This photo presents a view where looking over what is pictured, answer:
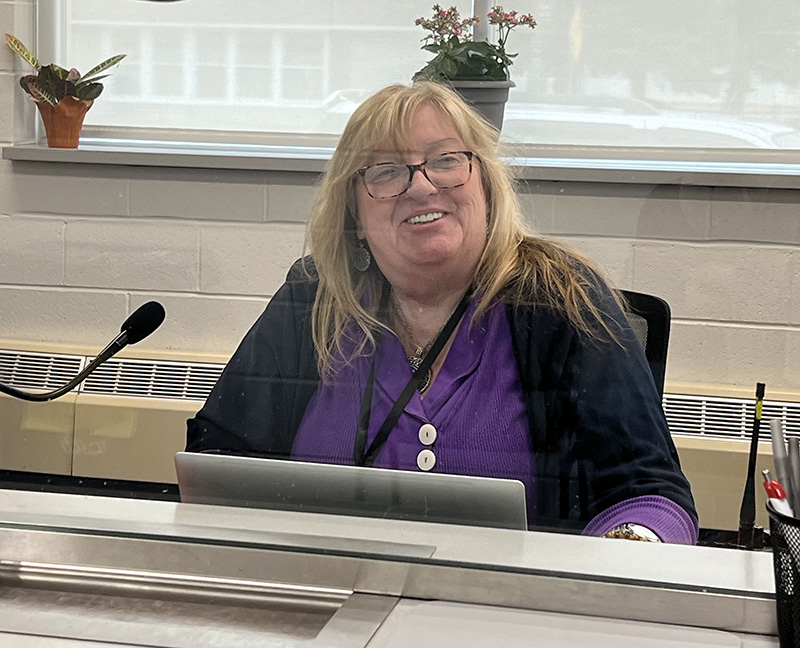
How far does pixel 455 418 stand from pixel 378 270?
176 millimetres

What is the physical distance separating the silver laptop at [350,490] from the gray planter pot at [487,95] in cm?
35

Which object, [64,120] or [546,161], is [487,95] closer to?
[546,161]

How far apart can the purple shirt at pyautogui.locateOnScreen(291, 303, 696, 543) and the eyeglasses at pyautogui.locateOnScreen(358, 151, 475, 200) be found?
0.48ft

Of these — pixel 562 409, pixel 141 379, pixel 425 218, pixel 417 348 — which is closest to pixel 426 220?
pixel 425 218

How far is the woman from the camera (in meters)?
0.96

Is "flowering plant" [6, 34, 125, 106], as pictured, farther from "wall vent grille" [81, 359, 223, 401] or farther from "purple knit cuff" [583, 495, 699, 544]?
"purple knit cuff" [583, 495, 699, 544]

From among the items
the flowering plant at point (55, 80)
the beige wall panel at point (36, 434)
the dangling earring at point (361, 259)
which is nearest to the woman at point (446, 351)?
the dangling earring at point (361, 259)

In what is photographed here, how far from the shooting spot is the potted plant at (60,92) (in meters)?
0.97

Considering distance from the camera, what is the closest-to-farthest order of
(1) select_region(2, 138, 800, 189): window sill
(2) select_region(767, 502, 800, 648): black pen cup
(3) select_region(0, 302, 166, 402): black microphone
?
(2) select_region(767, 502, 800, 648): black pen cup
(1) select_region(2, 138, 800, 189): window sill
(3) select_region(0, 302, 166, 402): black microphone

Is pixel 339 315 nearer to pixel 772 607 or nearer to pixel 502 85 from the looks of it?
pixel 502 85

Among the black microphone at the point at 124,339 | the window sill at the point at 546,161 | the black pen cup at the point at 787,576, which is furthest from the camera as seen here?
the black microphone at the point at 124,339

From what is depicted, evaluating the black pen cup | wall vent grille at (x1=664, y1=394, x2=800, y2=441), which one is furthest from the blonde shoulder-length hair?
the black pen cup

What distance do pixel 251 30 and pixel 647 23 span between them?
38cm

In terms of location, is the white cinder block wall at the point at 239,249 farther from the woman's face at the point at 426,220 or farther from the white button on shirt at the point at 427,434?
the white button on shirt at the point at 427,434
